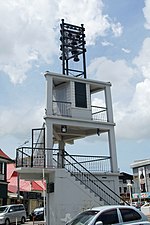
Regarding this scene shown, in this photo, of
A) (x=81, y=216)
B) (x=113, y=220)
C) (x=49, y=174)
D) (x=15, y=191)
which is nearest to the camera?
(x=113, y=220)

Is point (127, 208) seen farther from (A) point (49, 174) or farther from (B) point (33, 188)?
(B) point (33, 188)

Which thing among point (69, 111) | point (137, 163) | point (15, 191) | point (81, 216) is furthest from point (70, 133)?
point (137, 163)

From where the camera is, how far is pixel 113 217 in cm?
1012

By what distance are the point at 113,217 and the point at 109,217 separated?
0.38 ft

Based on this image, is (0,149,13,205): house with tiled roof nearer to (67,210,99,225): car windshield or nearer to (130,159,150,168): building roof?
(67,210,99,225): car windshield

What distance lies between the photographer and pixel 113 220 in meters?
10.0

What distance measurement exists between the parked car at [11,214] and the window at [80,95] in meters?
12.1

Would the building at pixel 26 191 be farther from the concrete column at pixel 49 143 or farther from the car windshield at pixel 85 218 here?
the car windshield at pixel 85 218

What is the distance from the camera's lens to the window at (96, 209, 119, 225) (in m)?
9.98

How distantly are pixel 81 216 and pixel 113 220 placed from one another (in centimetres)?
117

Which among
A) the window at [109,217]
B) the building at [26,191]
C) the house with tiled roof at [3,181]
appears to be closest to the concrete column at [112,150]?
the window at [109,217]

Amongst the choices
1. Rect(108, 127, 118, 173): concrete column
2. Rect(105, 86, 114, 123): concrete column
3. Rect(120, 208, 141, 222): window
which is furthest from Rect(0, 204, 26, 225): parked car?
Rect(120, 208, 141, 222): window

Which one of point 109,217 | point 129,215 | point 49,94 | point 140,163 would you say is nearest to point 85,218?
point 109,217

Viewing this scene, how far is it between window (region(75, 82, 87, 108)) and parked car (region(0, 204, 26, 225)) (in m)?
12.1
